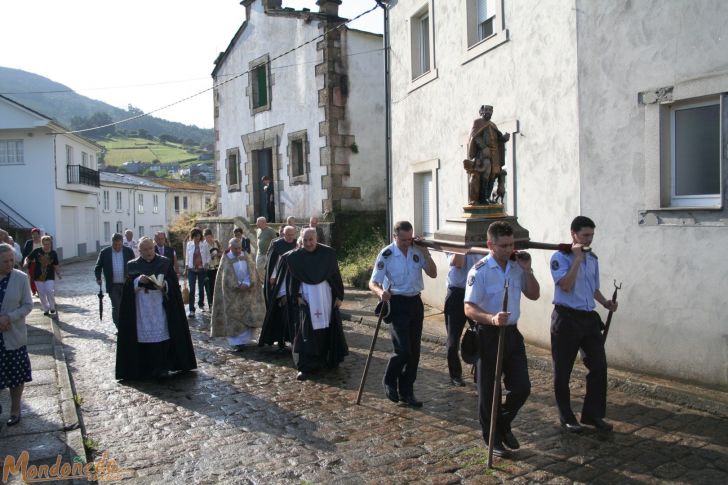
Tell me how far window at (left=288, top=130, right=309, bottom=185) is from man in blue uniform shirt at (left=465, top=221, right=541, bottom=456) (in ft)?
51.0

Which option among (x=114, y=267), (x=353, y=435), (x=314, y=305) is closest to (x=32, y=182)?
(x=114, y=267)

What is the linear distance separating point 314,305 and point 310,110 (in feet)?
41.3

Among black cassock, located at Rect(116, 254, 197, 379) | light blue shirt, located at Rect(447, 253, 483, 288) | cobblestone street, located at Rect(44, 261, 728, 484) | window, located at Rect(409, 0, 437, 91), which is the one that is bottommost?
cobblestone street, located at Rect(44, 261, 728, 484)

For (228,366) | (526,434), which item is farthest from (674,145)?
(228,366)

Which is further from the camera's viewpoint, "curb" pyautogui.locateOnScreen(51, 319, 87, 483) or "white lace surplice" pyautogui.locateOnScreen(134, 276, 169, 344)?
"white lace surplice" pyautogui.locateOnScreen(134, 276, 169, 344)

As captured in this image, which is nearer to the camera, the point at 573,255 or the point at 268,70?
the point at 573,255

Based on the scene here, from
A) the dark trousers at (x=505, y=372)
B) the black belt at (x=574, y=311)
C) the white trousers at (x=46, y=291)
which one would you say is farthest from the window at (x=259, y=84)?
the dark trousers at (x=505, y=372)

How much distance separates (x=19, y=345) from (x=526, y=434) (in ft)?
15.9

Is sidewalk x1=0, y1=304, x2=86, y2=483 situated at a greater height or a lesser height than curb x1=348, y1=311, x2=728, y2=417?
lesser

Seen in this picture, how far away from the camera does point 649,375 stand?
726 centimetres

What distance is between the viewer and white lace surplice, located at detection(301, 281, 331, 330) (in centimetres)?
829

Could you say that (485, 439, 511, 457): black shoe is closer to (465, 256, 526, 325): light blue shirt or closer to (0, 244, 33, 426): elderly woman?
(465, 256, 526, 325): light blue shirt

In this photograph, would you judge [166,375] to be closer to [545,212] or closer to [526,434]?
[526,434]

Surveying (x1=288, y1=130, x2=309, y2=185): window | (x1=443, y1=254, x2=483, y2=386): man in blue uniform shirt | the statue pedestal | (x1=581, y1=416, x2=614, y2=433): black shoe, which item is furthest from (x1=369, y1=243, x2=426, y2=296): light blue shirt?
(x1=288, y1=130, x2=309, y2=185): window
